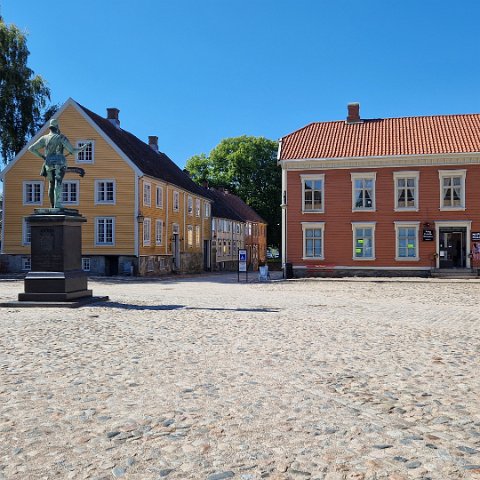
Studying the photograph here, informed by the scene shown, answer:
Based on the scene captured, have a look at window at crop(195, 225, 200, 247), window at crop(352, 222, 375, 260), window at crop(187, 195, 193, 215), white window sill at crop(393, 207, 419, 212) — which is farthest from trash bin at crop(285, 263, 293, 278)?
window at crop(195, 225, 200, 247)

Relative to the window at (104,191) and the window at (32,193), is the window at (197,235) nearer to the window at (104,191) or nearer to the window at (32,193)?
the window at (104,191)

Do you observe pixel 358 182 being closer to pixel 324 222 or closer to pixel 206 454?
pixel 324 222

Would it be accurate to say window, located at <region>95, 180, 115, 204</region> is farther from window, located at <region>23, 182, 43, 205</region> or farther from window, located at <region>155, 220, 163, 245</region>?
window, located at <region>155, 220, 163, 245</region>

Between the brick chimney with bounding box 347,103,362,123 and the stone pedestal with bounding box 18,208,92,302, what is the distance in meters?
23.9

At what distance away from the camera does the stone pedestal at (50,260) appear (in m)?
13.9

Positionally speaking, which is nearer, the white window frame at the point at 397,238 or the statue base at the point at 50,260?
the statue base at the point at 50,260

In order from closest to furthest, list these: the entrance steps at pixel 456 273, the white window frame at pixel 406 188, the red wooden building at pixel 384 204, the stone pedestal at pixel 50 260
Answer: the stone pedestal at pixel 50 260, the entrance steps at pixel 456 273, the red wooden building at pixel 384 204, the white window frame at pixel 406 188

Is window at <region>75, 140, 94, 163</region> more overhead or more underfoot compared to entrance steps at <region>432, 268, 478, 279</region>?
more overhead

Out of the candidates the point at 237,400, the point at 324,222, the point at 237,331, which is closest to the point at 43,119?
the point at 324,222

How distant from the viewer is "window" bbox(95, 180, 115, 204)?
1284 inches

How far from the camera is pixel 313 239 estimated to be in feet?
100

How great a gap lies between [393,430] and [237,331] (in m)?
5.49

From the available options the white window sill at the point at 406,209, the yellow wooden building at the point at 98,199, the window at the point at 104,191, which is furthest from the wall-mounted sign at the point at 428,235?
the window at the point at 104,191

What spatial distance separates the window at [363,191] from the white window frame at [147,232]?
518 inches
